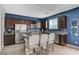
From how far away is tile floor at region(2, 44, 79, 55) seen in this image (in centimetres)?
185

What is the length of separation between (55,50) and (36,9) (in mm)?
1075

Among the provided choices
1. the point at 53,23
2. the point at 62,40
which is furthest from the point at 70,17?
the point at 62,40

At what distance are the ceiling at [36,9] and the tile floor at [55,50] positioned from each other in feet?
2.63

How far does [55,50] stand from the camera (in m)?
1.93

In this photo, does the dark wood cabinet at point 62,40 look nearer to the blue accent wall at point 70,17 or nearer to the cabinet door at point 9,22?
the blue accent wall at point 70,17

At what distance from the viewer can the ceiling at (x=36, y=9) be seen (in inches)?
72.0

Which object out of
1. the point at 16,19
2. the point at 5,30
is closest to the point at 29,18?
the point at 16,19

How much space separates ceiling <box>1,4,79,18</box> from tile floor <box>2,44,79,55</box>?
80 centimetres

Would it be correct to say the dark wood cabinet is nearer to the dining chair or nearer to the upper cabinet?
the upper cabinet

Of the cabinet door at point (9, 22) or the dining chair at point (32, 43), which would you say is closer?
the cabinet door at point (9, 22)

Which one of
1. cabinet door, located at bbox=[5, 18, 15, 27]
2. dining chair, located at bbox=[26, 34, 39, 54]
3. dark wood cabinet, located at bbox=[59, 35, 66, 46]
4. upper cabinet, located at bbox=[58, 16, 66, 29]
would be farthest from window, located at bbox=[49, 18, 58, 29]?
cabinet door, located at bbox=[5, 18, 15, 27]

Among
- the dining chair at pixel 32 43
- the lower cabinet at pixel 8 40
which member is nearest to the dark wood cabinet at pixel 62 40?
the dining chair at pixel 32 43
